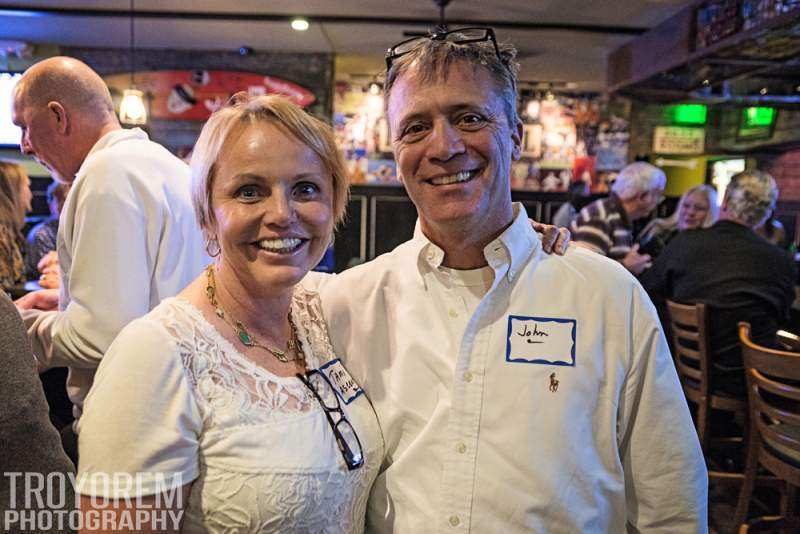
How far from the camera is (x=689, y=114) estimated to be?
8.44 meters

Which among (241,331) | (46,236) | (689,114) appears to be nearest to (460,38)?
(241,331)

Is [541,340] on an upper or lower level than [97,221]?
lower

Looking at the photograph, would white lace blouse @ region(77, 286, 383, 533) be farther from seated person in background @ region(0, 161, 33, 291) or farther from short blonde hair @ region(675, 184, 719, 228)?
short blonde hair @ region(675, 184, 719, 228)

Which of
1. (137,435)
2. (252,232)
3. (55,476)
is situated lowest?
→ (55,476)

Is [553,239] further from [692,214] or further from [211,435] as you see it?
[692,214]

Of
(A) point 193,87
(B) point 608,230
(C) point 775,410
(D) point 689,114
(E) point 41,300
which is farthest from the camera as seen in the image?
(D) point 689,114

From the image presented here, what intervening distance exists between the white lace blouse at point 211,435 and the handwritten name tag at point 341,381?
0.09 metres

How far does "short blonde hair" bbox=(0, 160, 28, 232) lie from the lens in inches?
129

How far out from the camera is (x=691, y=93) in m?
5.67

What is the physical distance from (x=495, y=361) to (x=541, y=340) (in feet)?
0.37

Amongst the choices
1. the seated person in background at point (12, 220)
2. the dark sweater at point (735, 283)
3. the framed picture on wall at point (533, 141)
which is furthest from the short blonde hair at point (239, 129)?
the framed picture on wall at point (533, 141)

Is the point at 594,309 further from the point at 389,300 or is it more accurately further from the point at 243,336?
the point at 243,336

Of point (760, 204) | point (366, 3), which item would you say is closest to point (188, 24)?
point (366, 3)

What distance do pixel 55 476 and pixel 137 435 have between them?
0.33 metres
